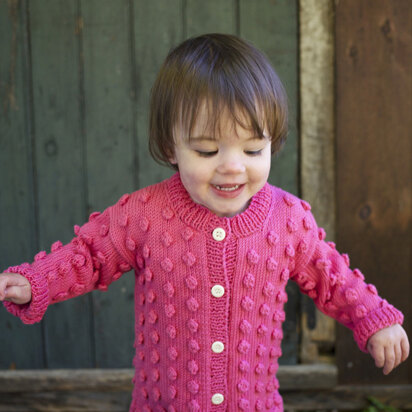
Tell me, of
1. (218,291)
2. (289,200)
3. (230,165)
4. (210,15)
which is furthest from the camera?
(210,15)

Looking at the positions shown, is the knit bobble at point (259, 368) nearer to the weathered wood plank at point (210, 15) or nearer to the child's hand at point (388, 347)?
the child's hand at point (388, 347)

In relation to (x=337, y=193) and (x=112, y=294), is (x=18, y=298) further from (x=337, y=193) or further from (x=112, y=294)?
(x=337, y=193)

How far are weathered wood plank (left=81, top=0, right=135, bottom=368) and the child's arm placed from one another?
1.05m

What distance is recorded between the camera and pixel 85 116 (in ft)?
7.19

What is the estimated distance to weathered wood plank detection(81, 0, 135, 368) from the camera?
2129mm

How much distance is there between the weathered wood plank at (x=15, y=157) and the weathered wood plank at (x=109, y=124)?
25cm

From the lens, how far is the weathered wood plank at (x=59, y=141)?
6.99 ft

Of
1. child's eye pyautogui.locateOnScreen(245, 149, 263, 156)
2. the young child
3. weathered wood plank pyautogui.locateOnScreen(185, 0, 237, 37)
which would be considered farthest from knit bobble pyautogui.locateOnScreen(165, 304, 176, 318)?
weathered wood plank pyautogui.locateOnScreen(185, 0, 237, 37)

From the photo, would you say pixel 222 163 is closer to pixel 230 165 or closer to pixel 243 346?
pixel 230 165

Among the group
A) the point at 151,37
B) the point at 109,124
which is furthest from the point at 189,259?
the point at 151,37

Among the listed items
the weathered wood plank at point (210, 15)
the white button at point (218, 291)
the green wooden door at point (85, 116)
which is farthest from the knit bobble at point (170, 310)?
the weathered wood plank at point (210, 15)

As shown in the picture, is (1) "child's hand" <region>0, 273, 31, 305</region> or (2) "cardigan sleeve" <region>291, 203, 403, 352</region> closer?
(1) "child's hand" <region>0, 273, 31, 305</region>

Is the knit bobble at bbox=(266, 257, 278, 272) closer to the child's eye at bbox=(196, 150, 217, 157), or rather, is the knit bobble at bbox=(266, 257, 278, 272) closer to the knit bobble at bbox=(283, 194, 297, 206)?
the knit bobble at bbox=(283, 194, 297, 206)

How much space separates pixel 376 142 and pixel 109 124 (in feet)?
3.63
